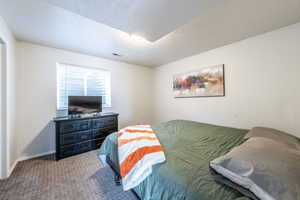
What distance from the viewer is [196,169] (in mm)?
993

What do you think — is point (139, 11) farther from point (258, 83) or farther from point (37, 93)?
point (37, 93)

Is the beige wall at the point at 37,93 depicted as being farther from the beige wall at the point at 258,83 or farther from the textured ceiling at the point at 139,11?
the beige wall at the point at 258,83

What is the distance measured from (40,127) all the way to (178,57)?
3.80m

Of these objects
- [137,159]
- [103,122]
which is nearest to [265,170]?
[137,159]

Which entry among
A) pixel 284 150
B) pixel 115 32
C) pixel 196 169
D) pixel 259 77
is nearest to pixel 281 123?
pixel 259 77

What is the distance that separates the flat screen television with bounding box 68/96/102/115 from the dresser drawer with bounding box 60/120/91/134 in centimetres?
25

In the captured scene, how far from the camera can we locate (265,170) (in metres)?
0.72

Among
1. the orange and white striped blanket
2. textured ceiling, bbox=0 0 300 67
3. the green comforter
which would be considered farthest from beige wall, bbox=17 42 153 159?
the orange and white striped blanket

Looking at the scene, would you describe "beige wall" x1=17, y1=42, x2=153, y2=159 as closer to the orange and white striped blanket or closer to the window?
the window

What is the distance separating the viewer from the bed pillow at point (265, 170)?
635mm

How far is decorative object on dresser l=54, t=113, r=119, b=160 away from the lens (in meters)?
2.41

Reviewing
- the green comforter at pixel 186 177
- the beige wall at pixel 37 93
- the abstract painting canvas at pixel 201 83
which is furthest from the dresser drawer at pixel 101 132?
A: the abstract painting canvas at pixel 201 83

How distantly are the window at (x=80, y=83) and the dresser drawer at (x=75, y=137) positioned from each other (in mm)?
761

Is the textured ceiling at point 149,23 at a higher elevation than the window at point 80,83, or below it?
higher
